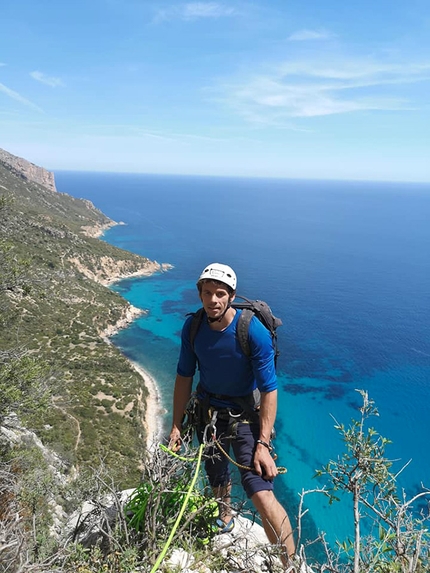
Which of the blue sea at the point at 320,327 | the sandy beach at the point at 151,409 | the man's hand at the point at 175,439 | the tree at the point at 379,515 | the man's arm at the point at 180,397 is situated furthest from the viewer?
the blue sea at the point at 320,327

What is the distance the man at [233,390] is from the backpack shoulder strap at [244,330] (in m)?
0.04

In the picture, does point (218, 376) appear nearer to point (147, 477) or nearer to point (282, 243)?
point (147, 477)

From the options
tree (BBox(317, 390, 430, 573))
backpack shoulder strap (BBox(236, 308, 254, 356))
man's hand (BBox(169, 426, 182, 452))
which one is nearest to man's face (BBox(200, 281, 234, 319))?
backpack shoulder strap (BBox(236, 308, 254, 356))

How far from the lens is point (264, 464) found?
3498 millimetres

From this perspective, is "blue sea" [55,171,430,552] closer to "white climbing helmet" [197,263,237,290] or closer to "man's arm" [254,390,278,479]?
"man's arm" [254,390,278,479]

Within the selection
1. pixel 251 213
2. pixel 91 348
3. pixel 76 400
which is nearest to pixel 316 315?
pixel 91 348

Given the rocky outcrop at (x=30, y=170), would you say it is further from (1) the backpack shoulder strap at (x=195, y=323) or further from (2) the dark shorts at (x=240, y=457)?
(2) the dark shorts at (x=240, y=457)

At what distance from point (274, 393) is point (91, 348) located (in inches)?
1625

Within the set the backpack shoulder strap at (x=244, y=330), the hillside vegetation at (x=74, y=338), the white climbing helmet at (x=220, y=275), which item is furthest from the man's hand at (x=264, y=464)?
the white climbing helmet at (x=220, y=275)

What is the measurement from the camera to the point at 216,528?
375 centimetres

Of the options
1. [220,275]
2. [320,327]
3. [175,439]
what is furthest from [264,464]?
[320,327]

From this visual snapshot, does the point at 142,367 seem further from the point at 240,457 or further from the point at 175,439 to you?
the point at 240,457

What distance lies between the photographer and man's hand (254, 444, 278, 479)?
137 inches

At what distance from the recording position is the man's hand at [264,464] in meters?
3.48
